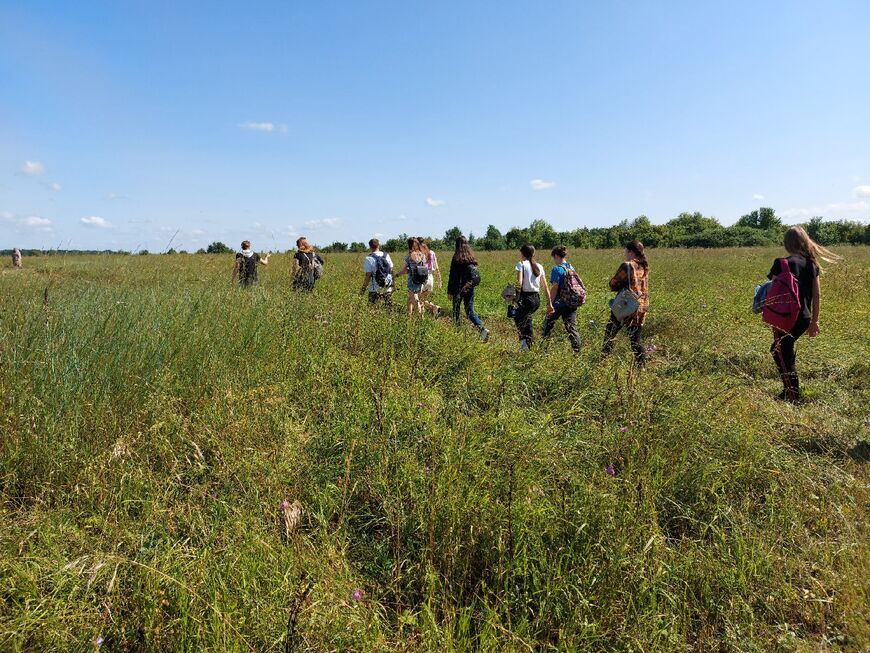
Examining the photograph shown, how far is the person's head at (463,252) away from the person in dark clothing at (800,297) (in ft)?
13.4

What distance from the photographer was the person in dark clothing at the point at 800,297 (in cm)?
Answer: 469

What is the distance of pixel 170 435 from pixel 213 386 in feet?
2.01

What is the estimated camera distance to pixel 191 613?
69.3 inches

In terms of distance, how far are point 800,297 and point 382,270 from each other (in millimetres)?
5710

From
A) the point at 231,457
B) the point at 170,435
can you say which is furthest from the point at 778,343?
the point at 170,435

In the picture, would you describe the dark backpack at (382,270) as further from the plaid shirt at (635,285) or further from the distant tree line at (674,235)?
the distant tree line at (674,235)

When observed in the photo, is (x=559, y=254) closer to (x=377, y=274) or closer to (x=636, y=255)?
(x=636, y=255)

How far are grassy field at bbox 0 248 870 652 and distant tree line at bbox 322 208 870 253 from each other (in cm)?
3250

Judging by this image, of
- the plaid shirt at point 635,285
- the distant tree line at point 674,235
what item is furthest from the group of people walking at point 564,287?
the distant tree line at point 674,235

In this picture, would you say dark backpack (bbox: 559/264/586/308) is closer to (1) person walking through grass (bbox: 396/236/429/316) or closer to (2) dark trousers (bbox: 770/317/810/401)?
(2) dark trousers (bbox: 770/317/810/401)

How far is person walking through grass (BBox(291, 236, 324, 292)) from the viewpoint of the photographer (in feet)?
27.0

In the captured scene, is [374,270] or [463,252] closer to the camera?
[463,252]

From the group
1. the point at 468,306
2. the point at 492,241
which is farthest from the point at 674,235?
the point at 468,306

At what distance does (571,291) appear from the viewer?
20.4 ft
